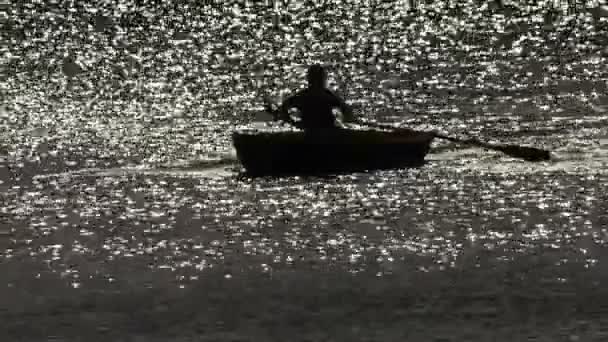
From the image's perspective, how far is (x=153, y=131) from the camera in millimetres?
53031

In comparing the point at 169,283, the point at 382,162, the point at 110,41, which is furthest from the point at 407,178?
the point at 110,41

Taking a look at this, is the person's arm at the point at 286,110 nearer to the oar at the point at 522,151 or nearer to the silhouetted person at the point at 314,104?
the silhouetted person at the point at 314,104

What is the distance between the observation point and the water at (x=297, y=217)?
26.6 metres

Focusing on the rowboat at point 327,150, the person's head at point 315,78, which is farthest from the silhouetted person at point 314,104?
the rowboat at point 327,150

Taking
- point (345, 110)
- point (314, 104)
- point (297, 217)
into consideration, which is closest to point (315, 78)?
point (314, 104)

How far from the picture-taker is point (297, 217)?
1433 inches

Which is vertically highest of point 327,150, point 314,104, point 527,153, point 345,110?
point 314,104

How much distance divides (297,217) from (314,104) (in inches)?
141

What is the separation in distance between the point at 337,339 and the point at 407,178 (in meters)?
15.8

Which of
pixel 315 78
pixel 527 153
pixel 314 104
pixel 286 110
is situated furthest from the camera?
pixel 527 153

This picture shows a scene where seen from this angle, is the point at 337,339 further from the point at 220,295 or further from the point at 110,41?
the point at 110,41

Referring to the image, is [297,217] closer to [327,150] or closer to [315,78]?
[327,150]

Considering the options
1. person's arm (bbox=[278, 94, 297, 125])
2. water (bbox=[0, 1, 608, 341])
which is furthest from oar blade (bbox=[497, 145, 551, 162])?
person's arm (bbox=[278, 94, 297, 125])

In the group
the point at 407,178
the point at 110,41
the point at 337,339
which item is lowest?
the point at 337,339
